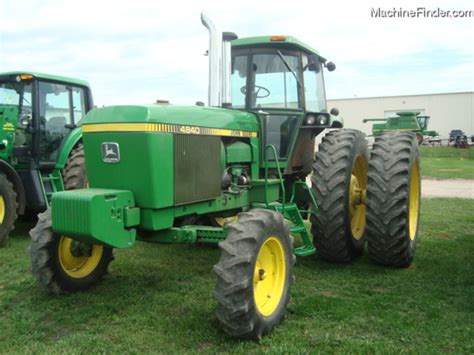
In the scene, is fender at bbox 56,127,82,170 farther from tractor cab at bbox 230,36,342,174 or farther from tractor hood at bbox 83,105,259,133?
tractor hood at bbox 83,105,259,133

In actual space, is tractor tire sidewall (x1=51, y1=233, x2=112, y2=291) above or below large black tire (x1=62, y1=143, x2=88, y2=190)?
below

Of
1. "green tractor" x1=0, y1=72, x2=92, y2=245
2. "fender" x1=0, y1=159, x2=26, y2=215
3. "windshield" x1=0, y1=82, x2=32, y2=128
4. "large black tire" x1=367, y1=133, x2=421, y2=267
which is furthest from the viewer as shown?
"windshield" x1=0, y1=82, x2=32, y2=128

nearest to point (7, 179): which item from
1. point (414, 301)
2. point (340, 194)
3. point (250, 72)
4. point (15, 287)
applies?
point (15, 287)

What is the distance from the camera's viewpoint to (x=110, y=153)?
4062mm

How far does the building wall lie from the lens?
4669 cm

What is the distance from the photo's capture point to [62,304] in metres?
4.39

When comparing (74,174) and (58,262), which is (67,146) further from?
(58,262)

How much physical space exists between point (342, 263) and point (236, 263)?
2.49m

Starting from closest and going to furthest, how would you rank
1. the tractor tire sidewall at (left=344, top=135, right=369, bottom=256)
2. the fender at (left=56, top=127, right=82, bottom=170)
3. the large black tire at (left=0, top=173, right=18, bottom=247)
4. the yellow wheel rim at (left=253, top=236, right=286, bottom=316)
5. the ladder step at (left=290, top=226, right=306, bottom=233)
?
the yellow wheel rim at (left=253, top=236, right=286, bottom=316) < the ladder step at (left=290, top=226, right=306, bottom=233) < the tractor tire sidewall at (left=344, top=135, right=369, bottom=256) < the large black tire at (left=0, top=173, right=18, bottom=247) < the fender at (left=56, top=127, right=82, bottom=170)

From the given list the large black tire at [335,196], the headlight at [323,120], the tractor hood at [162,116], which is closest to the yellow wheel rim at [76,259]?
the tractor hood at [162,116]

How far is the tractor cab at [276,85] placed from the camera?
219 inches

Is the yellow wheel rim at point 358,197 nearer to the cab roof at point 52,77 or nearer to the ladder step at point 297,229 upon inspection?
the ladder step at point 297,229

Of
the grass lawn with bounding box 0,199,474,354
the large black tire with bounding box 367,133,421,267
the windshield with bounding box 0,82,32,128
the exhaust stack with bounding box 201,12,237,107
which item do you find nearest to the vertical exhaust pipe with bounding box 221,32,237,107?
the exhaust stack with bounding box 201,12,237,107

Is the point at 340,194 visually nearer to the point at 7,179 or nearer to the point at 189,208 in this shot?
the point at 189,208
